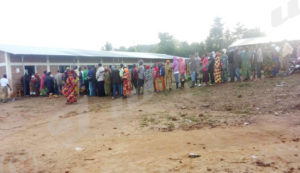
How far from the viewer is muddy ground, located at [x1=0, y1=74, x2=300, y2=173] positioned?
3.26m

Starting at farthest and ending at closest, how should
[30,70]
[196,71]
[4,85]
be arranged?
[30,70]
[4,85]
[196,71]

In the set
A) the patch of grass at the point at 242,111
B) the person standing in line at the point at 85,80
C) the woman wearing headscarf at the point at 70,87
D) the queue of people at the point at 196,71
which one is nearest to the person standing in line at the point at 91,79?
the queue of people at the point at 196,71

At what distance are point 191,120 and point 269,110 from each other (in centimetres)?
216

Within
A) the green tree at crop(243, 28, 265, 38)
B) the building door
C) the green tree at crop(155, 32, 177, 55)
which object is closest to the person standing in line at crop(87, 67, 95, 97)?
the building door

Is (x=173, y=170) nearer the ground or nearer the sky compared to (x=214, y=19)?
nearer the ground

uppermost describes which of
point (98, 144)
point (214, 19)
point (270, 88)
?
point (214, 19)

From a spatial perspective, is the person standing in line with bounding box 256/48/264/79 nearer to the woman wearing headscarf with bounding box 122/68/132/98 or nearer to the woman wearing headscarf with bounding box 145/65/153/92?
the woman wearing headscarf with bounding box 145/65/153/92

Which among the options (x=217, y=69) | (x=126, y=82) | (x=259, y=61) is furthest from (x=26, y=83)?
(x=259, y=61)

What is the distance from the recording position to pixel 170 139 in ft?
14.4

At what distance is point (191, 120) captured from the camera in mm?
5773

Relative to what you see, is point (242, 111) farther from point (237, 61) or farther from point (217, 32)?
point (217, 32)

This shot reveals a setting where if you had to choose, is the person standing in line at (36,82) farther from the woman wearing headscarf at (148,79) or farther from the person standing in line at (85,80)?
the woman wearing headscarf at (148,79)

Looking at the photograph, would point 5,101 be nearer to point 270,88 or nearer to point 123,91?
point 123,91

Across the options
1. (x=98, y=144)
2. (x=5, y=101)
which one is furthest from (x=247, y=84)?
(x=5, y=101)
